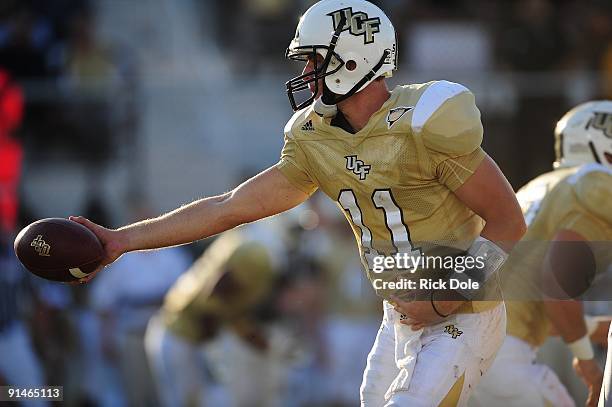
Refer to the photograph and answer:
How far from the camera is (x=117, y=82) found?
33.0ft

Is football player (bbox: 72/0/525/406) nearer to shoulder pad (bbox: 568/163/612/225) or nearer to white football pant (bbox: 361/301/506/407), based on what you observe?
white football pant (bbox: 361/301/506/407)

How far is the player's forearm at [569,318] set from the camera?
523cm

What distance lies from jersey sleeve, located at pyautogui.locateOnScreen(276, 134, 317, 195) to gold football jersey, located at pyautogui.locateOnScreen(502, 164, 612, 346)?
1121 millimetres

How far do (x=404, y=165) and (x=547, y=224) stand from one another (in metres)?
1.08

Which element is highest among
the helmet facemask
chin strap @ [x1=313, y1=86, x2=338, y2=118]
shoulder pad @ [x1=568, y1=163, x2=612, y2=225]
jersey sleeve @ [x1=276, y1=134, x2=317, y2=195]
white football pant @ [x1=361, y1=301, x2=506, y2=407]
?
the helmet facemask

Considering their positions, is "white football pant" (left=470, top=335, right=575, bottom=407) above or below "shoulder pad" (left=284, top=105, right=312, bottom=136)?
below

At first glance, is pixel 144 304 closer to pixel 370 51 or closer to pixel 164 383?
Result: pixel 164 383

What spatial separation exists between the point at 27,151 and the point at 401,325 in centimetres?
628

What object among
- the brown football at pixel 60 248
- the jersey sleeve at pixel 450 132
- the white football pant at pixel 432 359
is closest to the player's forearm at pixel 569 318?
the white football pant at pixel 432 359

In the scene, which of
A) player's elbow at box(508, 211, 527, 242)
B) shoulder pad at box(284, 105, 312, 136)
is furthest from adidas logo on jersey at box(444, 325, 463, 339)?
shoulder pad at box(284, 105, 312, 136)

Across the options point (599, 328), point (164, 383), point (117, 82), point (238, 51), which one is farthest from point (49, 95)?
point (599, 328)

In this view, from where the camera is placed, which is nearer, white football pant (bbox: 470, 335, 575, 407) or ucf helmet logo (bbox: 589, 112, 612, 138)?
white football pant (bbox: 470, 335, 575, 407)

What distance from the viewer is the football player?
443 cm

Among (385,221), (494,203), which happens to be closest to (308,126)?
(385,221)
